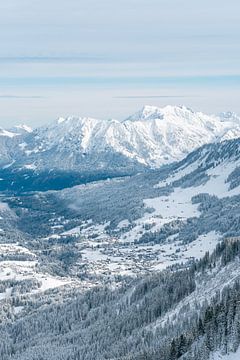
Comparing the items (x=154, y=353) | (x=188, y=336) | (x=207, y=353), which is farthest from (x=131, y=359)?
(x=207, y=353)

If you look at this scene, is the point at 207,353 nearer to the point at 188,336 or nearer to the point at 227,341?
the point at 227,341

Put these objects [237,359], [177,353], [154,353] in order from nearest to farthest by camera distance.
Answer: [237,359] < [177,353] < [154,353]

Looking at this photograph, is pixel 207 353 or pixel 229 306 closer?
pixel 207 353

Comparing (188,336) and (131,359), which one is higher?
(188,336)

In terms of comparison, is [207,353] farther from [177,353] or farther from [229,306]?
[229,306]

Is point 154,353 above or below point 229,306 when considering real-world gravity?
below

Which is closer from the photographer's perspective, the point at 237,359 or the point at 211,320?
the point at 237,359

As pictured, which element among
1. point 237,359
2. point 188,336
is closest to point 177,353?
point 188,336

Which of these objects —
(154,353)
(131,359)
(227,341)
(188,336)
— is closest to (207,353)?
(227,341)

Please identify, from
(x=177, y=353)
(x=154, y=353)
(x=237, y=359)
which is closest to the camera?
(x=237, y=359)
